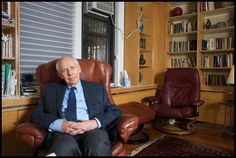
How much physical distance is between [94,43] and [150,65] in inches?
44.8

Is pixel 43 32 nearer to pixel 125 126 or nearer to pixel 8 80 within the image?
pixel 8 80

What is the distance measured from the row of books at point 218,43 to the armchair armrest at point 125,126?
2425 millimetres

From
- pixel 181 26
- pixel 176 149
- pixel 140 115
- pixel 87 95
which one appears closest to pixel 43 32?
pixel 87 95

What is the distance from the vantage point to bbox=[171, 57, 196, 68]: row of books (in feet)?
11.3

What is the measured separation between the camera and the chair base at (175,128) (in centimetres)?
265

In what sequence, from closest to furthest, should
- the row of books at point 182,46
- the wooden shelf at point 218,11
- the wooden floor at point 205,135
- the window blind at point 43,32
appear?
the window blind at point 43,32 < the wooden floor at point 205,135 < the wooden shelf at point 218,11 < the row of books at point 182,46

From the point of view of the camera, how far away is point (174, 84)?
297 cm

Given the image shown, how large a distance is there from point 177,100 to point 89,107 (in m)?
1.78

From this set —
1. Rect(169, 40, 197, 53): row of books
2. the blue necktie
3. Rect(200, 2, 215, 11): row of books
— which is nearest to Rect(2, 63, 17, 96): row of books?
the blue necktie

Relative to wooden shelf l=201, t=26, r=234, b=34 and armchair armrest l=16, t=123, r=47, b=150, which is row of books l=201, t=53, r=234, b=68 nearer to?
→ wooden shelf l=201, t=26, r=234, b=34

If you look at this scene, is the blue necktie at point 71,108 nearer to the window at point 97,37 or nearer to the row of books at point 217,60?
the window at point 97,37

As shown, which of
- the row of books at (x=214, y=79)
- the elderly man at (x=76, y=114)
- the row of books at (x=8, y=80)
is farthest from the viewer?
the row of books at (x=214, y=79)

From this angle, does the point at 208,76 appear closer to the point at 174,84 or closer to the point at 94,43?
the point at 174,84

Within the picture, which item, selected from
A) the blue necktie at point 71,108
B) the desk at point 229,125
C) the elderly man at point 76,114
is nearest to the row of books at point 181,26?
the desk at point 229,125
